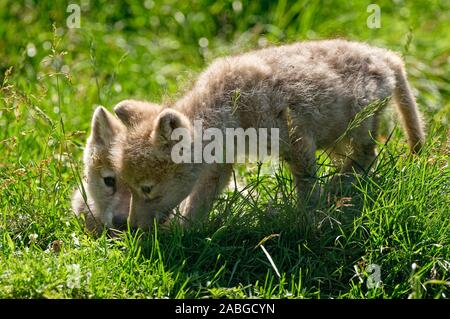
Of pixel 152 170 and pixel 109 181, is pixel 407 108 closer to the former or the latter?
pixel 152 170

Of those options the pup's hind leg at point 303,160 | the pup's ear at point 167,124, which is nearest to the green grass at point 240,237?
the pup's hind leg at point 303,160

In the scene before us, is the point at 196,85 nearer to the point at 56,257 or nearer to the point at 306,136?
the point at 306,136

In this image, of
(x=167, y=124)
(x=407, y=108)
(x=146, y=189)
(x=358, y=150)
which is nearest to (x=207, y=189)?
(x=146, y=189)

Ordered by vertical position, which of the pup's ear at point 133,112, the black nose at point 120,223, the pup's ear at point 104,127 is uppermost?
the pup's ear at point 133,112

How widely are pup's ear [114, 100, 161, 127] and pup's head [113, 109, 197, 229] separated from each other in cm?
10

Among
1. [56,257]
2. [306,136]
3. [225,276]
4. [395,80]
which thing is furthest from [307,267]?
[395,80]

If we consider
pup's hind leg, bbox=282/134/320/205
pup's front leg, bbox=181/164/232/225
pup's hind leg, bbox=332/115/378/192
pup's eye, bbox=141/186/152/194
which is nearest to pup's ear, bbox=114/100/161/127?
pup's eye, bbox=141/186/152/194

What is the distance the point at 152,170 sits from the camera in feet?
17.9

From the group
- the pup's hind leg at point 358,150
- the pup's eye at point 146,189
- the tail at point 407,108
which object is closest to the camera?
the pup's eye at point 146,189

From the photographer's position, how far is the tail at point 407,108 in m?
6.44

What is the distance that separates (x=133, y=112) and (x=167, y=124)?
505 mm

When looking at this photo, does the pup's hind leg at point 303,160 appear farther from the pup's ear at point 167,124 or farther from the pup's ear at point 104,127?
the pup's ear at point 104,127

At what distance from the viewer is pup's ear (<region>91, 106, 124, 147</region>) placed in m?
5.80
